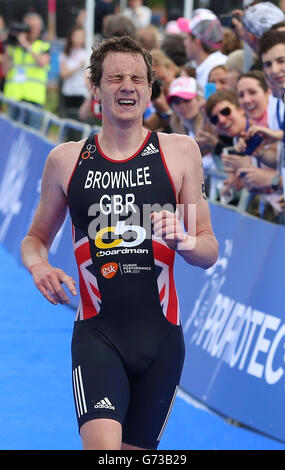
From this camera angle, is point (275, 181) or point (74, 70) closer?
point (275, 181)

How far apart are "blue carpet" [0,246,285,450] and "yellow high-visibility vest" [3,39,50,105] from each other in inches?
331

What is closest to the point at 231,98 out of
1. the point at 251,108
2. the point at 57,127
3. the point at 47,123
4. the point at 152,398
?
Answer: the point at 251,108

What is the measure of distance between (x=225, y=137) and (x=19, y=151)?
625 cm

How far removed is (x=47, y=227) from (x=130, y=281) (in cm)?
51

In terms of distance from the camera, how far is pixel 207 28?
942 centimetres

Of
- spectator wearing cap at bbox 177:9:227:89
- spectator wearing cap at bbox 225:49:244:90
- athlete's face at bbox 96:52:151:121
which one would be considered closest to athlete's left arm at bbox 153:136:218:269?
athlete's face at bbox 96:52:151:121

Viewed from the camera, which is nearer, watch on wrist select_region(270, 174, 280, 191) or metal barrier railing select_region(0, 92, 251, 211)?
watch on wrist select_region(270, 174, 280, 191)

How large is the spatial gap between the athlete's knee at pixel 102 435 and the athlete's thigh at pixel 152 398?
0.27m

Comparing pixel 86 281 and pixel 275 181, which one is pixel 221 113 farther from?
pixel 86 281

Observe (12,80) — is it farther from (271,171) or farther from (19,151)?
(271,171)

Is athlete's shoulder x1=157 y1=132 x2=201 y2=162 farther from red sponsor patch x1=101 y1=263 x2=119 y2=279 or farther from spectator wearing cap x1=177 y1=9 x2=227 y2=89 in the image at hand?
spectator wearing cap x1=177 y1=9 x2=227 y2=89

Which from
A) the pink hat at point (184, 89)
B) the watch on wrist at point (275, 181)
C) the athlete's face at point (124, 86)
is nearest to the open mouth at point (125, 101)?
the athlete's face at point (124, 86)

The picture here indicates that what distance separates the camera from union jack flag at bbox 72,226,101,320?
4445 mm

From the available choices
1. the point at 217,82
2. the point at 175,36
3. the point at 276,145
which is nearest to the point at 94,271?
the point at 276,145
